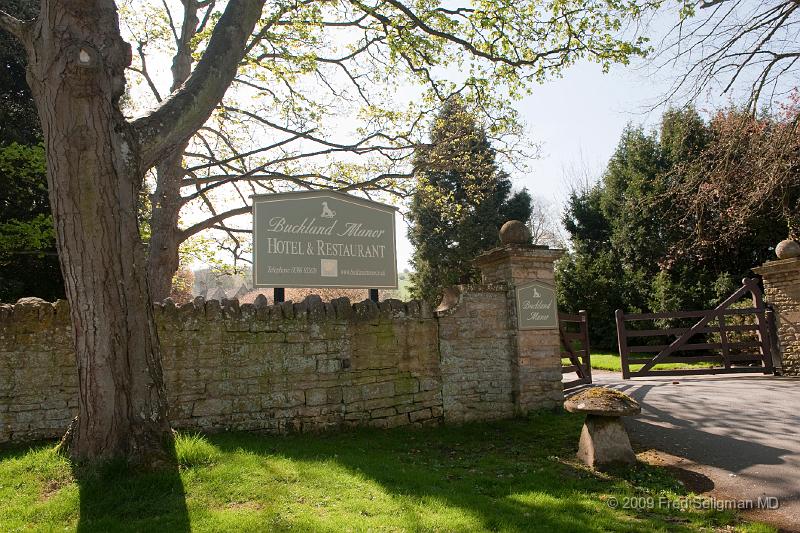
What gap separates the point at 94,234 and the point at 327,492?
3.00 meters

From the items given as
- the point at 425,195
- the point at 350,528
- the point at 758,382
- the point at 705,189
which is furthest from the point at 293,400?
the point at 705,189

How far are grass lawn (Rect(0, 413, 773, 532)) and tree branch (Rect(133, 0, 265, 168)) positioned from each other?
2.94 m

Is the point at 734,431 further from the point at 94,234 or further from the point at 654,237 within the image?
the point at 654,237

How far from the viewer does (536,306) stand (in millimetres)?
7824

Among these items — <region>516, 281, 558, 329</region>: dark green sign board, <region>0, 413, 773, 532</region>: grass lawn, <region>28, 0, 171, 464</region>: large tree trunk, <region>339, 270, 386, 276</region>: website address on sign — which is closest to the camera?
<region>0, 413, 773, 532</region>: grass lawn

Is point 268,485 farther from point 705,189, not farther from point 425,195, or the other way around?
point 705,189

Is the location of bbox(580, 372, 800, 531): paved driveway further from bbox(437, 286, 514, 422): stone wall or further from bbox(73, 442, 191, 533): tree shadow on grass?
bbox(73, 442, 191, 533): tree shadow on grass

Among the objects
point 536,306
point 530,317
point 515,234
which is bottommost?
point 530,317

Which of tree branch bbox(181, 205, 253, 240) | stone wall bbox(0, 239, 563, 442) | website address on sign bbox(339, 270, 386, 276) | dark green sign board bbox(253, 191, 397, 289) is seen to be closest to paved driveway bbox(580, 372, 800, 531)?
stone wall bbox(0, 239, 563, 442)

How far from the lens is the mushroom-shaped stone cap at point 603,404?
5.16 m

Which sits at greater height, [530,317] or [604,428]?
[530,317]

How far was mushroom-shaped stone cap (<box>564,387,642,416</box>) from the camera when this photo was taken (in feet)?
16.9

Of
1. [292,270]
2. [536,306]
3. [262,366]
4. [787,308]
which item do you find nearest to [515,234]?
[536,306]

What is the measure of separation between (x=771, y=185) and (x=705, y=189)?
7.27 ft
